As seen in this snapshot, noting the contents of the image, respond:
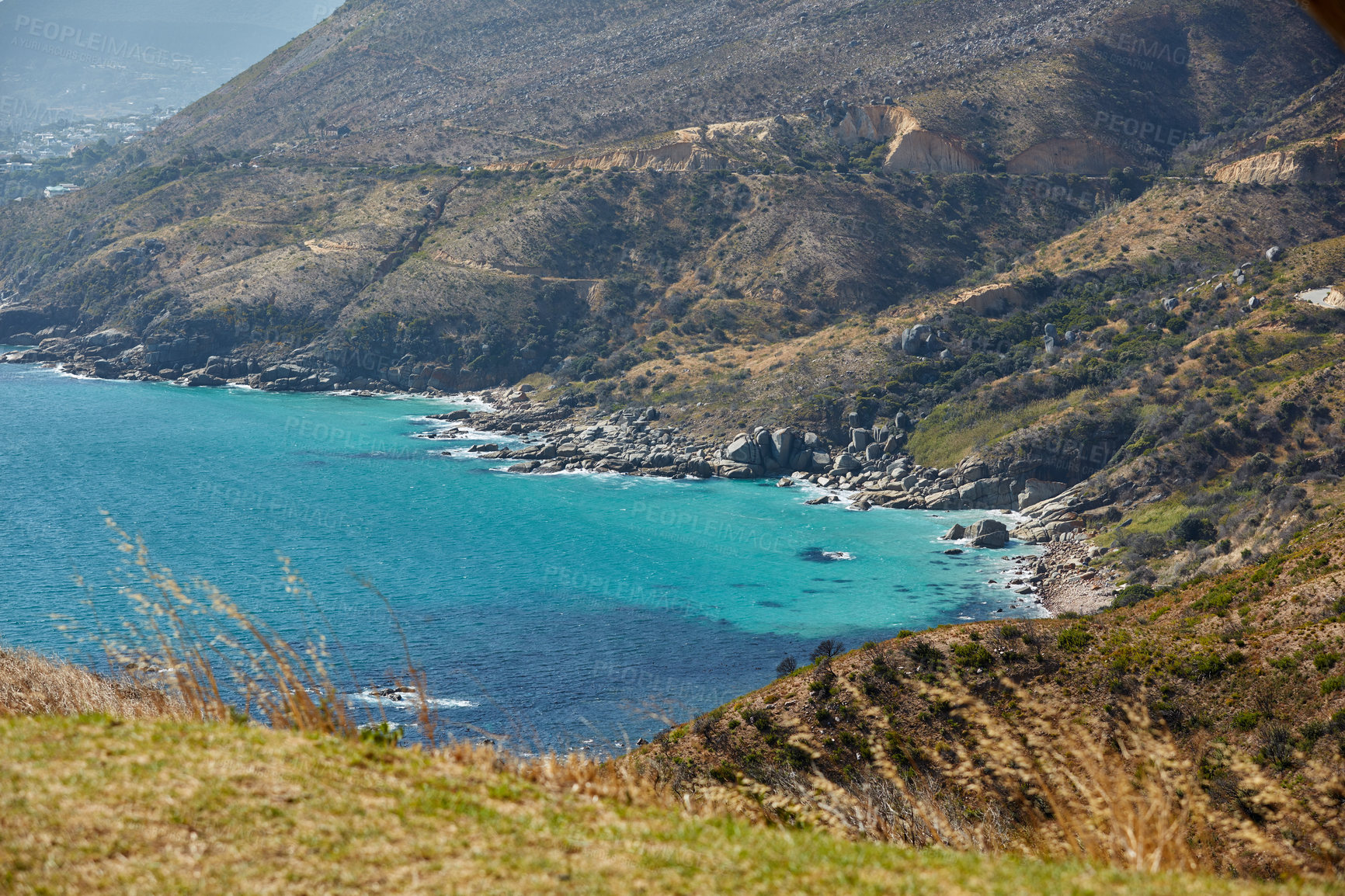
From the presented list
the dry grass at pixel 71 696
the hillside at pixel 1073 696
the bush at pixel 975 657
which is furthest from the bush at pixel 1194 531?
the dry grass at pixel 71 696

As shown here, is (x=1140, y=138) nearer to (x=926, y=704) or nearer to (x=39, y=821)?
(x=926, y=704)

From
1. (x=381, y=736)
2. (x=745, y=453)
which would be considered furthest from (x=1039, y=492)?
(x=381, y=736)

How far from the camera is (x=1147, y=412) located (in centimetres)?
6619

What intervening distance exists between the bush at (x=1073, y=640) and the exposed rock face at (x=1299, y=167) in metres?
84.3

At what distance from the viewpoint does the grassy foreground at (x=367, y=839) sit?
231 inches

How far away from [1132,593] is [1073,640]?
20712mm

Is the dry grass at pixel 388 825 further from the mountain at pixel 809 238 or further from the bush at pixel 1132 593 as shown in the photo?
the mountain at pixel 809 238

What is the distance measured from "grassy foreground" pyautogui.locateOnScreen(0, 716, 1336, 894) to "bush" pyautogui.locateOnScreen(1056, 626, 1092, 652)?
21057 mm

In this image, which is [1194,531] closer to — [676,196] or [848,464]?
[848,464]

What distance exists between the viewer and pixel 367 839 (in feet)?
20.9

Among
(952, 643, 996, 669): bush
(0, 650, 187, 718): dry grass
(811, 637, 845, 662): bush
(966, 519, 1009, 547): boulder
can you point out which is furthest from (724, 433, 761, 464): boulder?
(0, 650, 187, 718): dry grass

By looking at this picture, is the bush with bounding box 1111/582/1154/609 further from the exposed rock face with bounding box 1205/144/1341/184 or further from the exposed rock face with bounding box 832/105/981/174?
the exposed rock face with bounding box 832/105/981/174

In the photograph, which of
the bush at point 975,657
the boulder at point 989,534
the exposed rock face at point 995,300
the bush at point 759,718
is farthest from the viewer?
the exposed rock face at point 995,300

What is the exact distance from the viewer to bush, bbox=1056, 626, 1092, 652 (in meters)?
26.5
